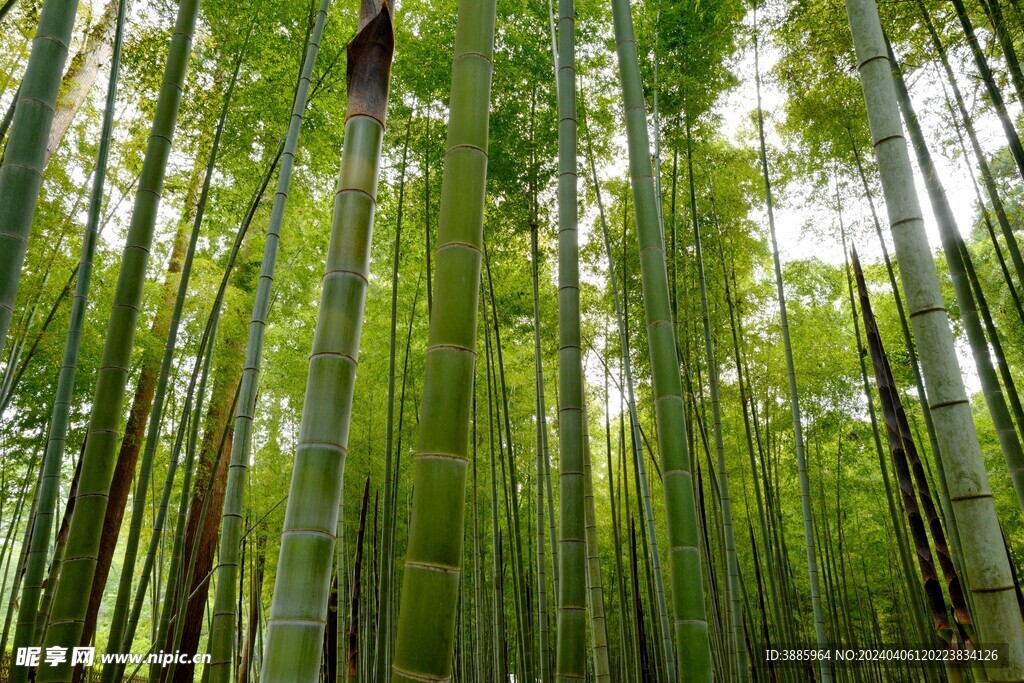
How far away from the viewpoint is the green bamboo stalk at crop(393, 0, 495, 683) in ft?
3.21

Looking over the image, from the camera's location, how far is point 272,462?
7641 millimetres

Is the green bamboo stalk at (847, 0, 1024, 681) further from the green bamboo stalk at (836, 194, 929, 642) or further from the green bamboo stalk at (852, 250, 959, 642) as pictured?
the green bamboo stalk at (836, 194, 929, 642)

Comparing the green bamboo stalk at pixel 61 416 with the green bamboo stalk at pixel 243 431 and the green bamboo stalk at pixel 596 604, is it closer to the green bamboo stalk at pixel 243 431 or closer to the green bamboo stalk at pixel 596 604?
the green bamboo stalk at pixel 243 431

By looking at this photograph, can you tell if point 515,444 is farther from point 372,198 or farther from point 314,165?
point 372,198

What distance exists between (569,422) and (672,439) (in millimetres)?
466

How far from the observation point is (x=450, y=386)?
108 centimetres

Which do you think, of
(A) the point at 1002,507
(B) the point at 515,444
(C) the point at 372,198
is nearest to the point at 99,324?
(B) the point at 515,444

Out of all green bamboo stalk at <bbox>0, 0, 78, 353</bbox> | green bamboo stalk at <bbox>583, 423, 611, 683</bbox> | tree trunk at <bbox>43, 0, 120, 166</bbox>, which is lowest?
green bamboo stalk at <bbox>583, 423, 611, 683</bbox>

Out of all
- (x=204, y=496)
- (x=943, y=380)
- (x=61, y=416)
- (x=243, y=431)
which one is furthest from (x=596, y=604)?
(x=204, y=496)

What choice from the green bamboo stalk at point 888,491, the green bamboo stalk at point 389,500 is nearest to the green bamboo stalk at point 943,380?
the green bamboo stalk at point 389,500

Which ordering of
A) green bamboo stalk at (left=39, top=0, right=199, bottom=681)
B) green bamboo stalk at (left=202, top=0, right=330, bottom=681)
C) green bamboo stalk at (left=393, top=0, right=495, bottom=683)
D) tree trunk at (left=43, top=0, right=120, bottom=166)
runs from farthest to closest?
tree trunk at (left=43, top=0, right=120, bottom=166) < green bamboo stalk at (left=202, top=0, right=330, bottom=681) < green bamboo stalk at (left=39, top=0, right=199, bottom=681) < green bamboo stalk at (left=393, top=0, right=495, bottom=683)

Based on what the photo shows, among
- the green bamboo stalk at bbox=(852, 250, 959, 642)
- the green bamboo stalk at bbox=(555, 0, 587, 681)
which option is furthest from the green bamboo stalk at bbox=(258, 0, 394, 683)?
the green bamboo stalk at bbox=(852, 250, 959, 642)

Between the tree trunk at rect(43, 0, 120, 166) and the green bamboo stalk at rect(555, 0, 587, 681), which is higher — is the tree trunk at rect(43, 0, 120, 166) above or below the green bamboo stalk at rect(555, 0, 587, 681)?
above

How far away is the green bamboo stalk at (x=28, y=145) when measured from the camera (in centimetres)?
145
